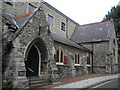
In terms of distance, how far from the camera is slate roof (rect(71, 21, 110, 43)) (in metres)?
25.1

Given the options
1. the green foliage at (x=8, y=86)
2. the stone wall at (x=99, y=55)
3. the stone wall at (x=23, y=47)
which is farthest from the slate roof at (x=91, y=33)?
the green foliage at (x=8, y=86)

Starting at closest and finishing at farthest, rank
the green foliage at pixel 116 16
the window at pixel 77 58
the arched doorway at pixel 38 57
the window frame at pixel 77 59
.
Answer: the arched doorway at pixel 38 57, the window frame at pixel 77 59, the window at pixel 77 58, the green foliage at pixel 116 16

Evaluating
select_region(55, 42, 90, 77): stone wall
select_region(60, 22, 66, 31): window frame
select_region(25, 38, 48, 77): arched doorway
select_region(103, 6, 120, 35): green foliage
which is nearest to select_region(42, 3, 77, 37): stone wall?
select_region(60, 22, 66, 31): window frame

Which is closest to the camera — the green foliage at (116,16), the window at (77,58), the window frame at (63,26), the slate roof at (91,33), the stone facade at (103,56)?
the window at (77,58)

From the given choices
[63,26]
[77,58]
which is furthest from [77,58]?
[63,26]

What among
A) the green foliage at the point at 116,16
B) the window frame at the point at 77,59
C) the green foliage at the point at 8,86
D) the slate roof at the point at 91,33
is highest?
the green foliage at the point at 116,16

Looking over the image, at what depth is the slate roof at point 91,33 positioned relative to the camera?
2505 centimetres

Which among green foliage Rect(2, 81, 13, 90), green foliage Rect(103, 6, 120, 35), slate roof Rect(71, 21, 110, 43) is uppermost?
green foliage Rect(103, 6, 120, 35)

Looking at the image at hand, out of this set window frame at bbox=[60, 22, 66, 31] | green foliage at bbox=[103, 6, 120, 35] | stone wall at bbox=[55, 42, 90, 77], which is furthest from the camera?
green foliage at bbox=[103, 6, 120, 35]

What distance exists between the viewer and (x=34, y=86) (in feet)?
30.2

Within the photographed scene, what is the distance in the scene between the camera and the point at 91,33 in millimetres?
27156

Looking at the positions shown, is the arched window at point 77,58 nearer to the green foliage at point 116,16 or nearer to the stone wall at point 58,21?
the stone wall at point 58,21

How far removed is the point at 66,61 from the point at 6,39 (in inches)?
405

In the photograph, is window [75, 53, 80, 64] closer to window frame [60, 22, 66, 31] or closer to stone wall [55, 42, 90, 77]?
stone wall [55, 42, 90, 77]
